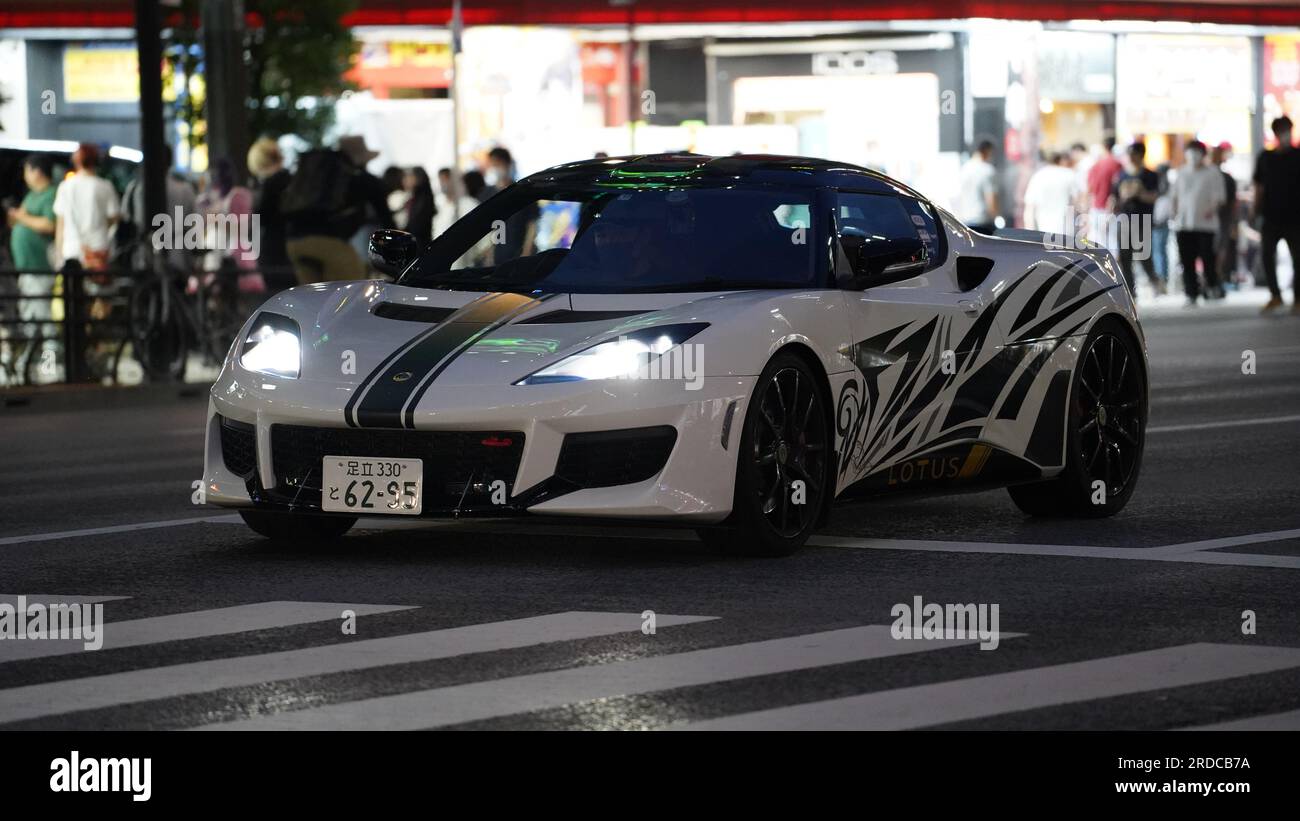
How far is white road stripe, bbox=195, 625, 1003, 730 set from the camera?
592 cm

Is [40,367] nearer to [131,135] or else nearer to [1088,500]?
[1088,500]

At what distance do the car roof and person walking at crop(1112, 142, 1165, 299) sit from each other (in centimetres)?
2098

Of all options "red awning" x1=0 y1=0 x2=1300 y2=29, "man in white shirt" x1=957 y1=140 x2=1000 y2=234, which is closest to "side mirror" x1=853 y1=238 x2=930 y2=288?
"man in white shirt" x1=957 y1=140 x2=1000 y2=234

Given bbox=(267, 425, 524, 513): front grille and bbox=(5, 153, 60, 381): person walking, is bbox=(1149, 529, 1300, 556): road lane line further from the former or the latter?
bbox=(5, 153, 60, 381): person walking

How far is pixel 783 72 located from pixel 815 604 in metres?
27.8

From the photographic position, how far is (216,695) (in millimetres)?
6258

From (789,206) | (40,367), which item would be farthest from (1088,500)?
(40,367)

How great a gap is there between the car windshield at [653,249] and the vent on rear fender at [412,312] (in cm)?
35

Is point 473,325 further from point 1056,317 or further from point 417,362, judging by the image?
point 1056,317

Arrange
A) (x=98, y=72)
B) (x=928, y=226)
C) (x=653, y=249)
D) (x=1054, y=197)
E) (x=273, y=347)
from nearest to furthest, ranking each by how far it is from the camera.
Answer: (x=273, y=347), (x=653, y=249), (x=928, y=226), (x=1054, y=197), (x=98, y=72)

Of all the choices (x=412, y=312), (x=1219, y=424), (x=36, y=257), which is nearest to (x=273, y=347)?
(x=412, y=312)

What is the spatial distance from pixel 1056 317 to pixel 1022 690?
3999mm

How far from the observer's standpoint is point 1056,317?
10.0 m

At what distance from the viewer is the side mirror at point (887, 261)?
9.05 m
